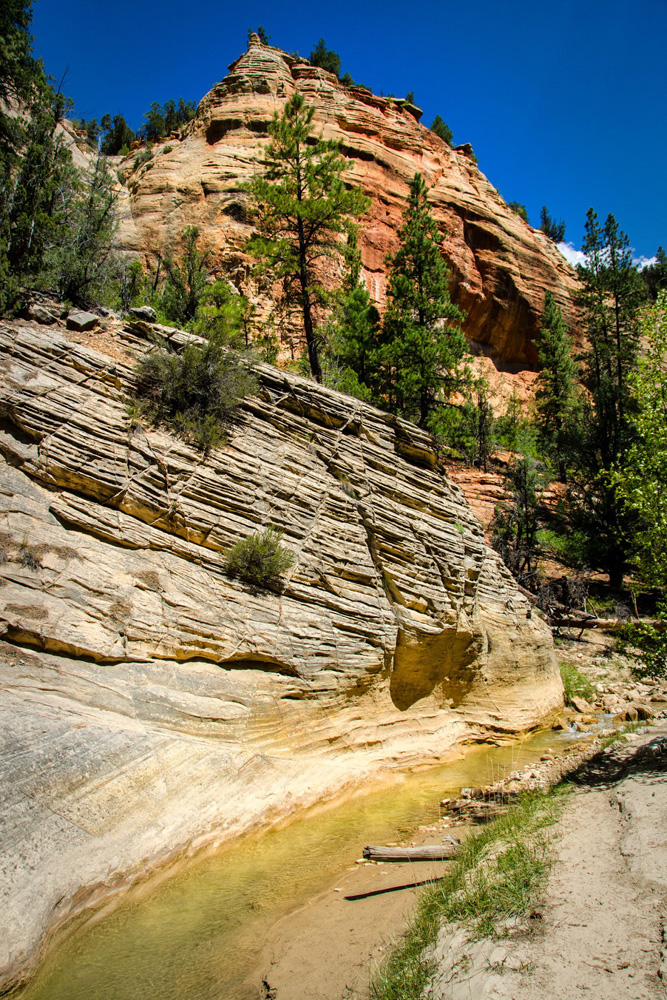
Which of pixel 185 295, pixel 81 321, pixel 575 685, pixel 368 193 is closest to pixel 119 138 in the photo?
pixel 368 193

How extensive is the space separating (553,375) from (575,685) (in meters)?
25.2

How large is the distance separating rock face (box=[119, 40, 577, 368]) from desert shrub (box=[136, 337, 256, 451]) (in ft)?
56.3

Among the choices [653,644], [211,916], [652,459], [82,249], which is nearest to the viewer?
[211,916]

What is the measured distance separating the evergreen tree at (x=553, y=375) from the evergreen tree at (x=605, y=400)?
2.22 m

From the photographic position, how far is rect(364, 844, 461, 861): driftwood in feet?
21.9

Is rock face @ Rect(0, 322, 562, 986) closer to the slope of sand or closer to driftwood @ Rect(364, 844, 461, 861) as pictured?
driftwood @ Rect(364, 844, 461, 861)

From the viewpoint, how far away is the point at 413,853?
6711mm

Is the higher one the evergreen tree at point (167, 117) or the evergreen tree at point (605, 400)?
the evergreen tree at point (167, 117)

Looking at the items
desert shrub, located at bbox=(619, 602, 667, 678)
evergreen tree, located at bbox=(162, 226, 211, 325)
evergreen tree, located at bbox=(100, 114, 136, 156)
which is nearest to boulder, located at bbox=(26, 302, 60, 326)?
evergreen tree, located at bbox=(162, 226, 211, 325)

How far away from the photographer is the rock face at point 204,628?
6062mm

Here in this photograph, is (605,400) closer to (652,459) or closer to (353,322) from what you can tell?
(353,322)

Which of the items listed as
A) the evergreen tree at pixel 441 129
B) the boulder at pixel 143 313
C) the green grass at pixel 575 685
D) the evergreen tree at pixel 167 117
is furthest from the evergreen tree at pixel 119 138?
the green grass at pixel 575 685

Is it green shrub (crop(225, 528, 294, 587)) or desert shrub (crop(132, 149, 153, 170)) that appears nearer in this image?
green shrub (crop(225, 528, 294, 587))

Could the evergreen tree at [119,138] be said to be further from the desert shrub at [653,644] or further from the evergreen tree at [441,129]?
the desert shrub at [653,644]
